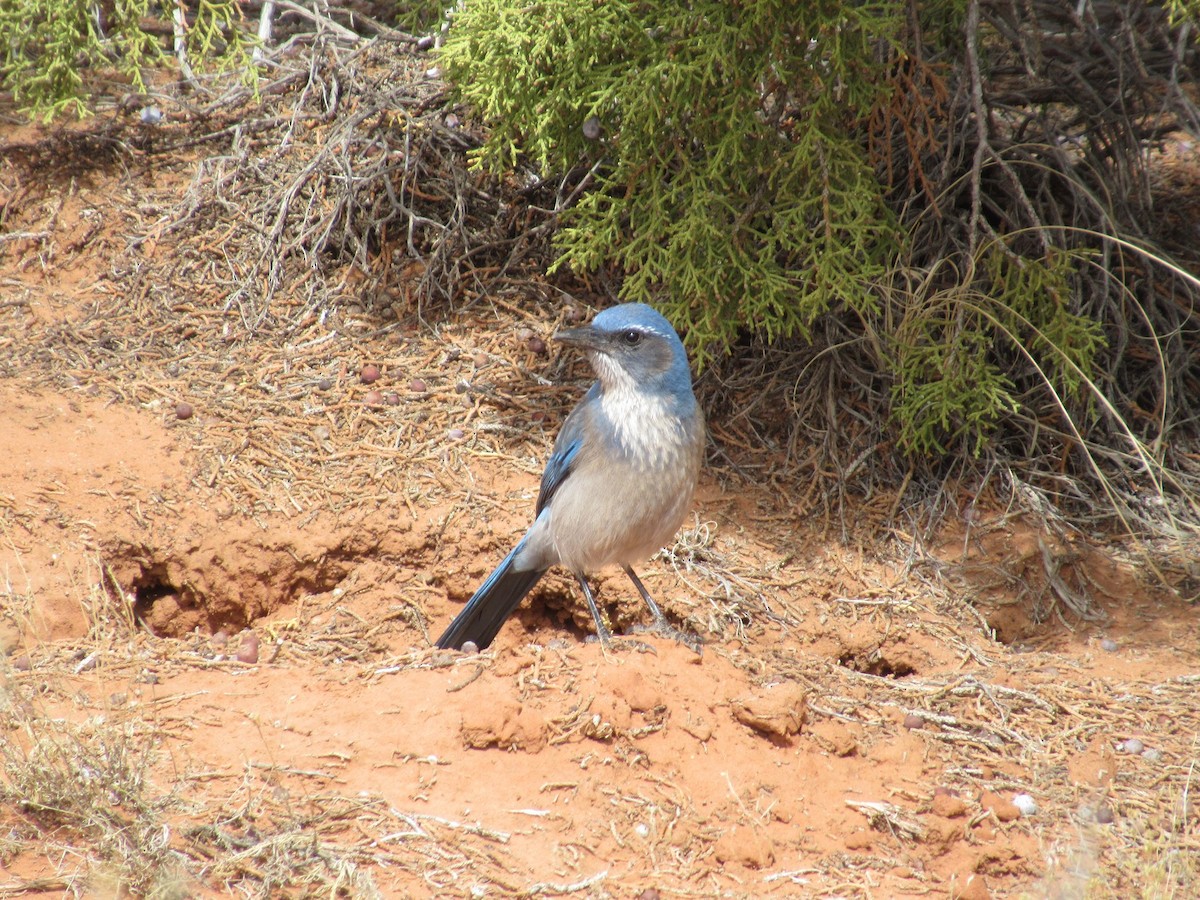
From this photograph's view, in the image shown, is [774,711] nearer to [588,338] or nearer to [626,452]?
[626,452]

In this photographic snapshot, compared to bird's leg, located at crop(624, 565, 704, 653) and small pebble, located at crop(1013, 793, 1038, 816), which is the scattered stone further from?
small pebble, located at crop(1013, 793, 1038, 816)

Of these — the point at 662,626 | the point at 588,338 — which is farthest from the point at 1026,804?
the point at 588,338

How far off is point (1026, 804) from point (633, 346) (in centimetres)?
258

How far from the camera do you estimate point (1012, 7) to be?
20.9 feet

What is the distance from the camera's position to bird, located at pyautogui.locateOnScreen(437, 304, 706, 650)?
5281mm

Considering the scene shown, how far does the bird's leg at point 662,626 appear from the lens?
5.20m

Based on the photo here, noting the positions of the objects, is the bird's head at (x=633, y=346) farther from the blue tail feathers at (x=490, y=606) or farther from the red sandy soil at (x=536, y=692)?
the red sandy soil at (x=536, y=692)

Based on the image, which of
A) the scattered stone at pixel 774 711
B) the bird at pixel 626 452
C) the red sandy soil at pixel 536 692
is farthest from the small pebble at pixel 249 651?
the scattered stone at pixel 774 711

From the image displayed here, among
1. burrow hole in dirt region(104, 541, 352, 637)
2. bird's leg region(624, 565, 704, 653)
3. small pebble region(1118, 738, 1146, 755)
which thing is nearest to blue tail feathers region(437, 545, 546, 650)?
bird's leg region(624, 565, 704, 653)

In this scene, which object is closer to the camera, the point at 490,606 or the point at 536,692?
the point at 536,692

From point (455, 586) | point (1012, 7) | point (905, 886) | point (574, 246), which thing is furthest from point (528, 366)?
point (905, 886)

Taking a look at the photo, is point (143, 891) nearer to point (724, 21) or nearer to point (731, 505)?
point (731, 505)

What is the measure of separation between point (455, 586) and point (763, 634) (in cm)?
166

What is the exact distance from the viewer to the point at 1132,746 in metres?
4.89
